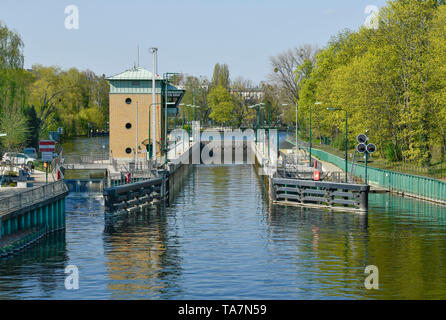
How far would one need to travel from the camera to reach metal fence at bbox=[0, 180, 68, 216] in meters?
33.5

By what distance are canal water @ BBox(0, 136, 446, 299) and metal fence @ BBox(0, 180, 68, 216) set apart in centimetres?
239

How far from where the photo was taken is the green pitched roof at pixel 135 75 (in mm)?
93562

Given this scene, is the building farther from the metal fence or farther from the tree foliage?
the metal fence

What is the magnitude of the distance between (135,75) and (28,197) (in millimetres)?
59828

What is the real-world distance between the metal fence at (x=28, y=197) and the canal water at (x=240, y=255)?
2.39 meters

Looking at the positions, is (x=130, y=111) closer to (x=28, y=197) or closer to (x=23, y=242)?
(x=28, y=197)

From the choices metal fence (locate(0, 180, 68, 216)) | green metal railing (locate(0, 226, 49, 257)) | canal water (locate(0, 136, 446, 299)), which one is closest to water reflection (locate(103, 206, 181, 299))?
canal water (locate(0, 136, 446, 299))

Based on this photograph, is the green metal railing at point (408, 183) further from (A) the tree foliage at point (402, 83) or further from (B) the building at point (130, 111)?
(B) the building at point (130, 111)

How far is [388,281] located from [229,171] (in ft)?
223

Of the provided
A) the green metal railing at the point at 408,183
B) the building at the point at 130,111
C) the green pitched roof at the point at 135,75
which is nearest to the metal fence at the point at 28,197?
the green metal railing at the point at 408,183

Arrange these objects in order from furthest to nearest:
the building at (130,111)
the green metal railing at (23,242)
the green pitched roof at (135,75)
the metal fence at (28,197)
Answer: the building at (130,111) < the green pitched roof at (135,75) < the green metal railing at (23,242) < the metal fence at (28,197)

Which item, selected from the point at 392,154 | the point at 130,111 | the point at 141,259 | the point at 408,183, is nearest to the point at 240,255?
the point at 141,259
